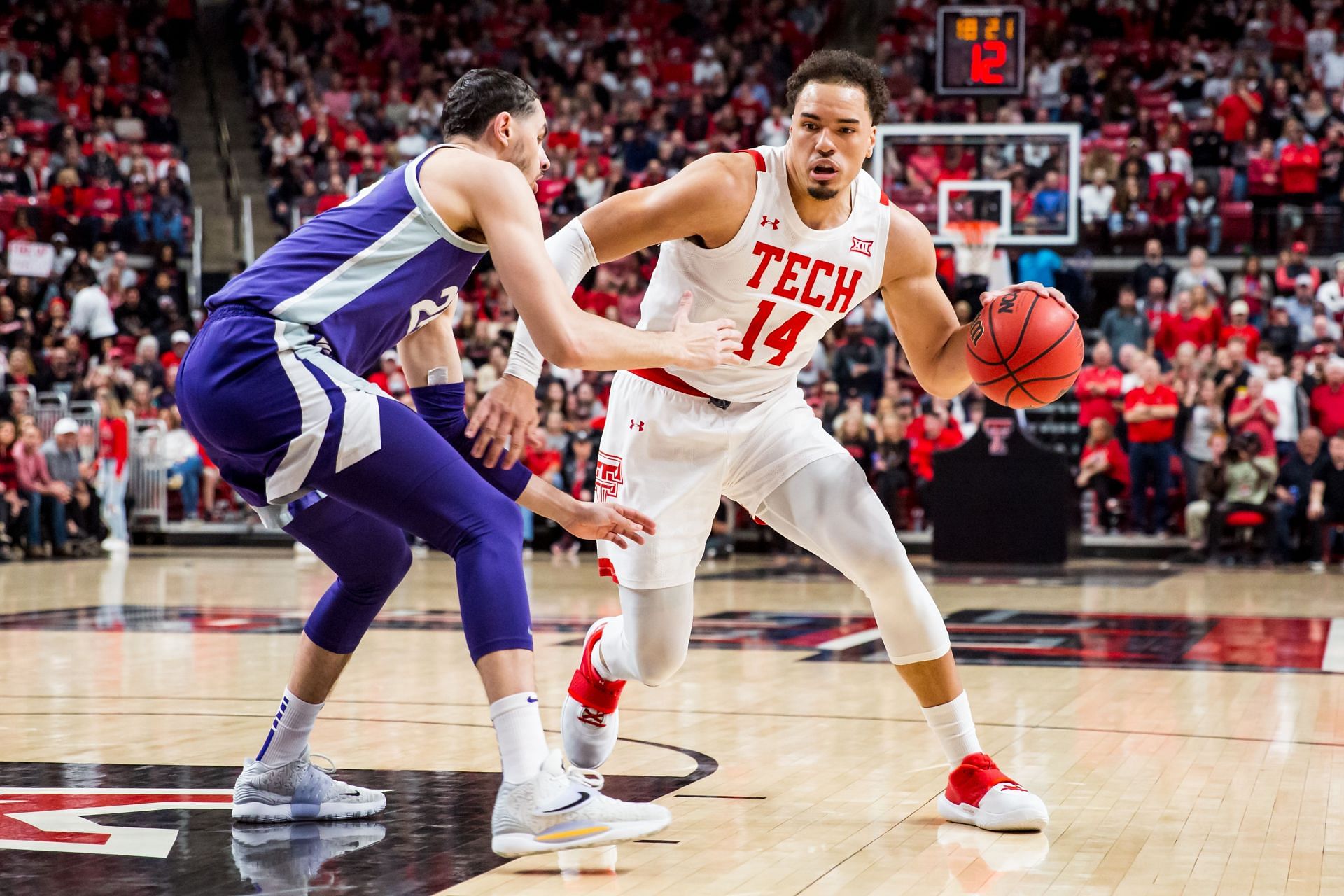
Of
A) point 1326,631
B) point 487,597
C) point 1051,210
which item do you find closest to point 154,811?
point 487,597

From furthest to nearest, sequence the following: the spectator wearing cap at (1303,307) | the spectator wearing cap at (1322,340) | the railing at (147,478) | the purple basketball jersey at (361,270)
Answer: the railing at (147,478) → the spectator wearing cap at (1303,307) → the spectator wearing cap at (1322,340) → the purple basketball jersey at (361,270)

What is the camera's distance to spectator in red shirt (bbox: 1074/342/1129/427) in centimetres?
1502

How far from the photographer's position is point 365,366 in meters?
3.96

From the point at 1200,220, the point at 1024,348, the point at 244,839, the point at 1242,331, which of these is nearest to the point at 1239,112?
the point at 1200,220

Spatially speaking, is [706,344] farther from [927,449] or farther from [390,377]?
[390,377]

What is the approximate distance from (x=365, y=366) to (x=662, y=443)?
0.97 meters

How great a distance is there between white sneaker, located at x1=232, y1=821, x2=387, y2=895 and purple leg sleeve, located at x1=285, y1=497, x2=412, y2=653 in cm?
47

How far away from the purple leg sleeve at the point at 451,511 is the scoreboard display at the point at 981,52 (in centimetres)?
1067

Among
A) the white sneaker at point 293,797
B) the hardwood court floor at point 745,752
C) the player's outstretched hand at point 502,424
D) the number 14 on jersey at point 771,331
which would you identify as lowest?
the hardwood court floor at point 745,752

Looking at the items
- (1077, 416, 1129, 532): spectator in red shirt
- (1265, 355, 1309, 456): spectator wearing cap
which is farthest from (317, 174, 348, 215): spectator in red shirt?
(1265, 355, 1309, 456): spectator wearing cap

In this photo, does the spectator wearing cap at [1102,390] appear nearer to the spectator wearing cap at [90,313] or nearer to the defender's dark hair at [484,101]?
the spectator wearing cap at [90,313]

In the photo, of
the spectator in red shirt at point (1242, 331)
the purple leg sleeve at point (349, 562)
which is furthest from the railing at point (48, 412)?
the purple leg sleeve at point (349, 562)

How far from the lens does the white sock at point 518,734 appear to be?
3543 millimetres

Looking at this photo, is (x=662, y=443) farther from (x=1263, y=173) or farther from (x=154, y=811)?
(x=1263, y=173)
